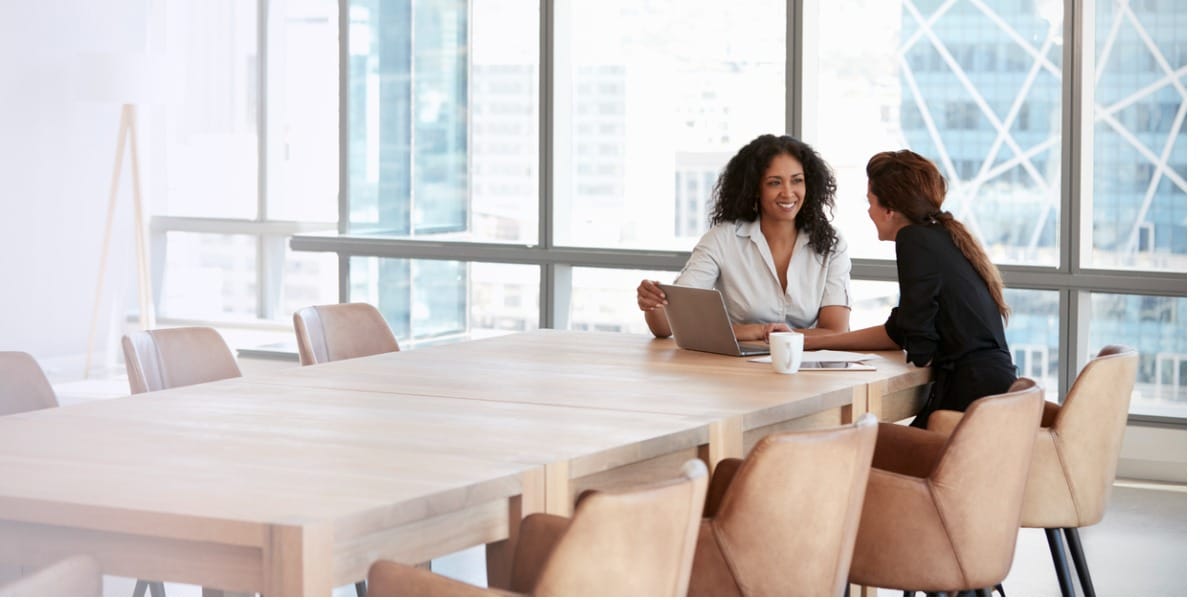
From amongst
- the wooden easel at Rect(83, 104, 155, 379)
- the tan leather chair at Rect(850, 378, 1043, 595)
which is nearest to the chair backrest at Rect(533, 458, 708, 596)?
the tan leather chair at Rect(850, 378, 1043, 595)

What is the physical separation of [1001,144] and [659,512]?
428 cm

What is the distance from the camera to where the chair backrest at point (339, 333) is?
416 cm

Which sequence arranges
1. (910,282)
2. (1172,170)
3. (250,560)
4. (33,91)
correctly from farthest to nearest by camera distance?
(33,91), (1172,170), (910,282), (250,560)

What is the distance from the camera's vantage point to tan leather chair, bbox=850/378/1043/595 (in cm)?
276

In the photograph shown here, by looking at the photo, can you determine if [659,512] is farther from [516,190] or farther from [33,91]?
[33,91]

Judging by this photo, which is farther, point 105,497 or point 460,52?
point 460,52

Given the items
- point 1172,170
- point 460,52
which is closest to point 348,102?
point 460,52

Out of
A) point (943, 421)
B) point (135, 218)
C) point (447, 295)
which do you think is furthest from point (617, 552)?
point (135, 218)

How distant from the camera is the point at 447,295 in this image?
22.7 feet

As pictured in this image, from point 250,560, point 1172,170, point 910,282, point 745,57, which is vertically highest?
point 745,57

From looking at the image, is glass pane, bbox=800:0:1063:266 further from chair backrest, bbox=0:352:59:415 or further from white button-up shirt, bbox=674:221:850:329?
chair backrest, bbox=0:352:59:415

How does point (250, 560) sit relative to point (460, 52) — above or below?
below

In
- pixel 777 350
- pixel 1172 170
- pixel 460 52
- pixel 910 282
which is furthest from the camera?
pixel 460 52

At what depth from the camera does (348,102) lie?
7.07 meters
